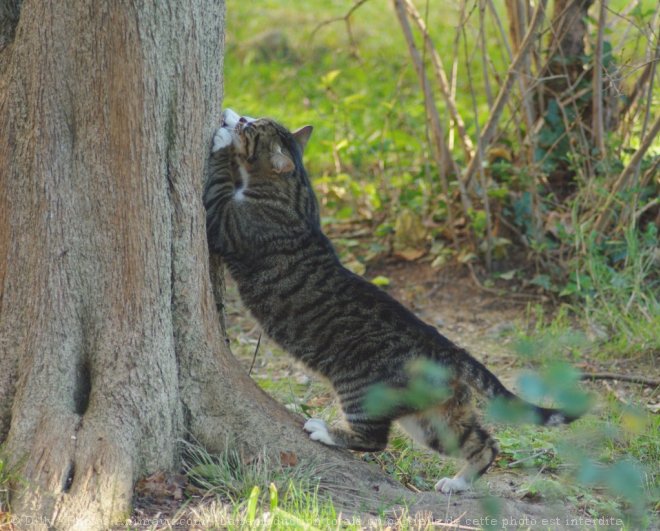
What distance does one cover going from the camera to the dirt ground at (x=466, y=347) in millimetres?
3600

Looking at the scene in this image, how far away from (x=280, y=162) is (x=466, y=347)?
7.40ft

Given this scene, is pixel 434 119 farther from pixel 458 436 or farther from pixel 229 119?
pixel 458 436

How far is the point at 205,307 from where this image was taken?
155 inches

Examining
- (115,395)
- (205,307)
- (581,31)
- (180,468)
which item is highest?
(581,31)

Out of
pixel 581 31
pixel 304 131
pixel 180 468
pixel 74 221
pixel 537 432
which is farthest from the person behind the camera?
pixel 581 31

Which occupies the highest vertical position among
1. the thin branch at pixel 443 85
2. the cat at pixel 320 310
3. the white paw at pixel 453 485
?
the thin branch at pixel 443 85

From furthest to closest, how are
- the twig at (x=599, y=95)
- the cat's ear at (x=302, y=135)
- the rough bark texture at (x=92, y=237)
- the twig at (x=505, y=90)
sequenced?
1. the twig at (x=599, y=95)
2. the twig at (x=505, y=90)
3. the cat's ear at (x=302, y=135)
4. the rough bark texture at (x=92, y=237)

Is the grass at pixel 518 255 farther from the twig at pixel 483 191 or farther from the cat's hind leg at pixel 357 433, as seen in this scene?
the cat's hind leg at pixel 357 433

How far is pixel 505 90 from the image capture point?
19.9 ft

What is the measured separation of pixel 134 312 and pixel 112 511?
801 mm

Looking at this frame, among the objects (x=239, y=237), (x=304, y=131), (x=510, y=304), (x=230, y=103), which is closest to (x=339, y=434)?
(x=239, y=237)

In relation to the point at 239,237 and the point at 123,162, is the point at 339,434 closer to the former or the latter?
the point at 239,237

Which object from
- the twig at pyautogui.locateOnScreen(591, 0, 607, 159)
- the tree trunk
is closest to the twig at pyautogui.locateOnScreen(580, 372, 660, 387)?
the twig at pyautogui.locateOnScreen(591, 0, 607, 159)

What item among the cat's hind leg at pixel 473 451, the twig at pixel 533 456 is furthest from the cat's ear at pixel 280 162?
the twig at pixel 533 456
